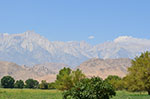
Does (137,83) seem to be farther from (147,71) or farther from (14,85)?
(14,85)

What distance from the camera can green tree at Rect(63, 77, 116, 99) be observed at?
25.5 m

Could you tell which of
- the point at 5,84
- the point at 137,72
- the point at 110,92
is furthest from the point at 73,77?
the point at 5,84

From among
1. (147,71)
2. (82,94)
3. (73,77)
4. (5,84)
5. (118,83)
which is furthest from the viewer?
(5,84)

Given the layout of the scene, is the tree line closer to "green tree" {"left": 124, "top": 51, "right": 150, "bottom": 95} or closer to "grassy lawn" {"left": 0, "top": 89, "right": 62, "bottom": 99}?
"green tree" {"left": 124, "top": 51, "right": 150, "bottom": 95}

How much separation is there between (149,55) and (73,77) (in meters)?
34.6

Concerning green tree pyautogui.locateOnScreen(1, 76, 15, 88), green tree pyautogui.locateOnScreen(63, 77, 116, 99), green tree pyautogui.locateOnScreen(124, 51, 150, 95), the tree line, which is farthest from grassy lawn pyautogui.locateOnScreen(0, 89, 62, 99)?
green tree pyautogui.locateOnScreen(1, 76, 15, 88)

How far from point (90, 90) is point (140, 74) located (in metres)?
38.6

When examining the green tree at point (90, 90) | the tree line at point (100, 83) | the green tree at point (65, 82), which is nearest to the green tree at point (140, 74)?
the tree line at point (100, 83)

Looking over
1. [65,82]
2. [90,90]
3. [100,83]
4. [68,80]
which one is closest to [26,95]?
[68,80]

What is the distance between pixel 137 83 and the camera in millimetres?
62562

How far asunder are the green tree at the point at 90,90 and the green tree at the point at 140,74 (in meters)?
35.8

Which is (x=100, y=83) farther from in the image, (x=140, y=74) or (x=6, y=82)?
(x=6, y=82)

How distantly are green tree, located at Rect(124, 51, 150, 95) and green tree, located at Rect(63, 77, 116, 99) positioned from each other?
35829mm

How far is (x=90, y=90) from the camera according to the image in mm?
25656
